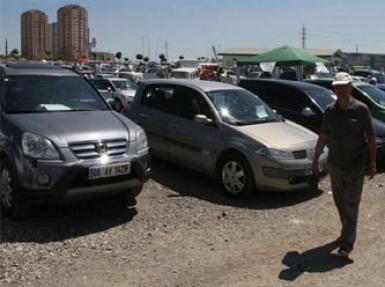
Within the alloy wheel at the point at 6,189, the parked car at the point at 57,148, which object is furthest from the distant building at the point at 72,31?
the alloy wheel at the point at 6,189

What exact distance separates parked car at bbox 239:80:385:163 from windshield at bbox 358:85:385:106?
1677 millimetres

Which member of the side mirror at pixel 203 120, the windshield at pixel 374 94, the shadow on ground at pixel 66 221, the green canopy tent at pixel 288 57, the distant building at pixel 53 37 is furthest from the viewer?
the distant building at pixel 53 37

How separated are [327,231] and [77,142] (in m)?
2.99

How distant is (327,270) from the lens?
4.83 metres

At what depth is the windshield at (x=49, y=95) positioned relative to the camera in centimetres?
637

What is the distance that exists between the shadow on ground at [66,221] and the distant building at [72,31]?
3230 inches

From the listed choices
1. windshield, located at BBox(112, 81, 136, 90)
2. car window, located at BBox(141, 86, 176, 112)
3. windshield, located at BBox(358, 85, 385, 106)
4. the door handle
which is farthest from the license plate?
windshield, located at BBox(112, 81, 136, 90)

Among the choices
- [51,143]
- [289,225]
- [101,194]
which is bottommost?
[289,225]

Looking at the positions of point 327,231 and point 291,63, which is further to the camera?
point 291,63

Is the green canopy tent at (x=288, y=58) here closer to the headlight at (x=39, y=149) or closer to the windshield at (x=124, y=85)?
the windshield at (x=124, y=85)

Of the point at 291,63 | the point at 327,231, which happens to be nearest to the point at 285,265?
the point at 327,231

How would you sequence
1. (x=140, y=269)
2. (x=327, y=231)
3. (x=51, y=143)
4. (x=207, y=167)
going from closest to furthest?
(x=140, y=269)
(x=51, y=143)
(x=327, y=231)
(x=207, y=167)

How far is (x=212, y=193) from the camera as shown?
7660 millimetres

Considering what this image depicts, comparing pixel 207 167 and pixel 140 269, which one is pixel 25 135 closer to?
pixel 140 269
